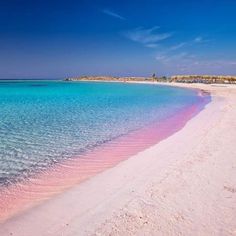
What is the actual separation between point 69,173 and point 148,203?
2.78 m

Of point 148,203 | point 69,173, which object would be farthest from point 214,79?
point 148,203

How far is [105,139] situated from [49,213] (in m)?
6.18

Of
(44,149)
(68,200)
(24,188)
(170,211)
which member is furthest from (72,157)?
(170,211)

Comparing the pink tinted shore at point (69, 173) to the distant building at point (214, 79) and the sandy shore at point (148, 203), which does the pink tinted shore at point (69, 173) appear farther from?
the distant building at point (214, 79)

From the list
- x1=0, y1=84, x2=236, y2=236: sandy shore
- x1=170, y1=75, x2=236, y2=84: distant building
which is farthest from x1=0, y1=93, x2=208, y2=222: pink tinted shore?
x1=170, y1=75, x2=236, y2=84: distant building

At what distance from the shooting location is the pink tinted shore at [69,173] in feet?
17.8

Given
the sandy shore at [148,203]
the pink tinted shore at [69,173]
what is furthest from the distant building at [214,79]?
the sandy shore at [148,203]

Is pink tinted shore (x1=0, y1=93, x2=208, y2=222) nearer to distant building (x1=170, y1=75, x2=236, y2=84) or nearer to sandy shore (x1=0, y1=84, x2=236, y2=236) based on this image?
sandy shore (x1=0, y1=84, x2=236, y2=236)

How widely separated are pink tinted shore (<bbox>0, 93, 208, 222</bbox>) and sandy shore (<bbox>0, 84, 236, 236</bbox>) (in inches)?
15.8

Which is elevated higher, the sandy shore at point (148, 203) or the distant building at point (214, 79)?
the sandy shore at point (148, 203)

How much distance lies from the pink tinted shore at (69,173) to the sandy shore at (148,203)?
40 cm

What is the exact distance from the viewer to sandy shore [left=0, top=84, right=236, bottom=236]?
13.7 feet

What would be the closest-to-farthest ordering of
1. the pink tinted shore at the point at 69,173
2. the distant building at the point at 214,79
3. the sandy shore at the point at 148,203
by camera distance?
the sandy shore at the point at 148,203 < the pink tinted shore at the point at 69,173 < the distant building at the point at 214,79

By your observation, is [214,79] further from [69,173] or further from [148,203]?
[148,203]
